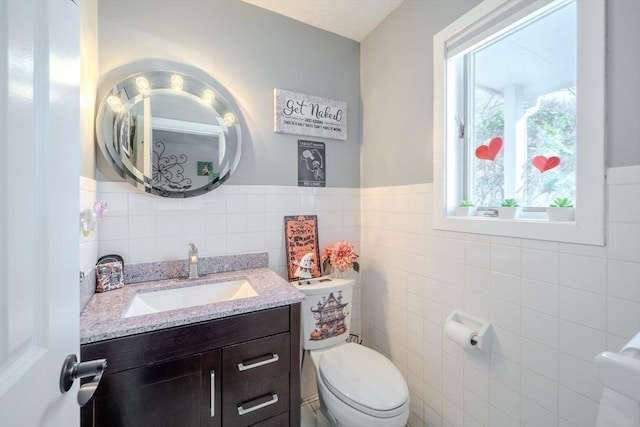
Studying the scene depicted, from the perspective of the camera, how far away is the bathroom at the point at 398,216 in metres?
0.84

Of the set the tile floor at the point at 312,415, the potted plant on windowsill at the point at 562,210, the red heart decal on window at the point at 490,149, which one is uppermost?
the red heart decal on window at the point at 490,149

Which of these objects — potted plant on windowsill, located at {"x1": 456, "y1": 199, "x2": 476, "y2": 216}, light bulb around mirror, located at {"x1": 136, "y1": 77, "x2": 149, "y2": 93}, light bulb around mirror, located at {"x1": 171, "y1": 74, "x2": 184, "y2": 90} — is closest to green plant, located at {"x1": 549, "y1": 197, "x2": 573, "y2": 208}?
potted plant on windowsill, located at {"x1": 456, "y1": 199, "x2": 476, "y2": 216}

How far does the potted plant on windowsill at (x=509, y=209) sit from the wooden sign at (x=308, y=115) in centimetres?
111

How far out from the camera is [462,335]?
115cm

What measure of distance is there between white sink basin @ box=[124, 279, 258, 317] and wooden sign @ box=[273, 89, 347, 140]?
38.7 inches

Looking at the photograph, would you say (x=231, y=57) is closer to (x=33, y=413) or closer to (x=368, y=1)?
(x=368, y=1)

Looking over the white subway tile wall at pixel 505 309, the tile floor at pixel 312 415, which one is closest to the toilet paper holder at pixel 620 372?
the white subway tile wall at pixel 505 309

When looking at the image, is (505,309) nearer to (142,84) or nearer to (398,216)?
(398,216)

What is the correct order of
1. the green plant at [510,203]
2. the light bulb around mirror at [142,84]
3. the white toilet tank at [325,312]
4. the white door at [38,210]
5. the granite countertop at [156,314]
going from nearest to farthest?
the white door at [38,210], the granite countertop at [156,314], the green plant at [510,203], the light bulb around mirror at [142,84], the white toilet tank at [325,312]

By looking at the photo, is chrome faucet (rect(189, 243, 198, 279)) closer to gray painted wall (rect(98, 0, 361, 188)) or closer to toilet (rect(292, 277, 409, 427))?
gray painted wall (rect(98, 0, 361, 188))

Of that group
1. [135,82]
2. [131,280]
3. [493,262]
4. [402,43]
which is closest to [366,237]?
[493,262]

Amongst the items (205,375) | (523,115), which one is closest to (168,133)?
(205,375)

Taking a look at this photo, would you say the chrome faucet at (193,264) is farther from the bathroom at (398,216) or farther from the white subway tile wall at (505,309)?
the white subway tile wall at (505,309)

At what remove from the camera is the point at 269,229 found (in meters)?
1.68
